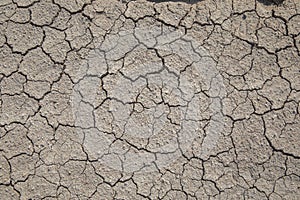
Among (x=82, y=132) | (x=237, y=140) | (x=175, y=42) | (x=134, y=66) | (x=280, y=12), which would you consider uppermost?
(x=280, y=12)

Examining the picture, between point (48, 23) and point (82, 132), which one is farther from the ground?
point (48, 23)

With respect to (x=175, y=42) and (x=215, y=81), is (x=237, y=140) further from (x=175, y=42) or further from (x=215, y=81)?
(x=175, y=42)

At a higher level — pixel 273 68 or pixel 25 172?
pixel 273 68

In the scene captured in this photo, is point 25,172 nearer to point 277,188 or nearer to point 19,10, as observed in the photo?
point 19,10

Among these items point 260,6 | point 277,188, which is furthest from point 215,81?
point 277,188

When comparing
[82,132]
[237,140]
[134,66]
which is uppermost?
[134,66]

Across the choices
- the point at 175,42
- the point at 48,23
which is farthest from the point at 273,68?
the point at 48,23
